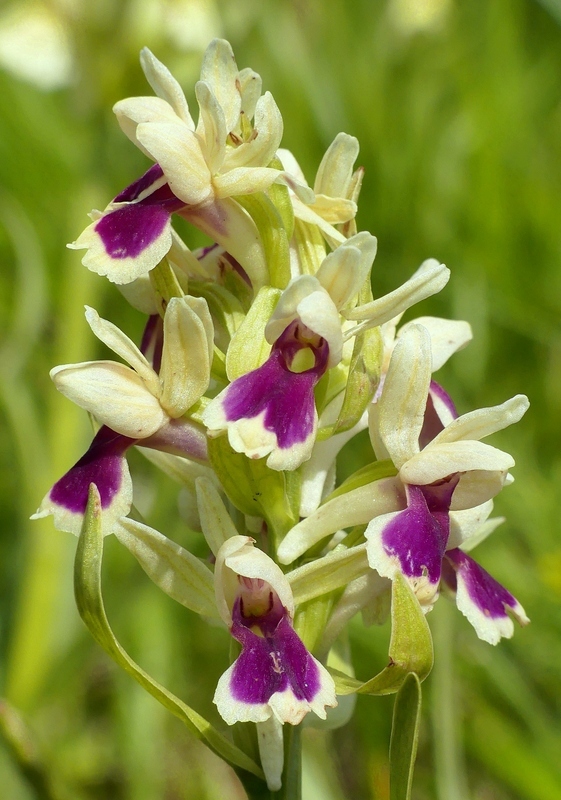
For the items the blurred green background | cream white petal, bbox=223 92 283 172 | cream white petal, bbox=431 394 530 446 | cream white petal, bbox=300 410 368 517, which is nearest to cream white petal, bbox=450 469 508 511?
cream white petal, bbox=431 394 530 446

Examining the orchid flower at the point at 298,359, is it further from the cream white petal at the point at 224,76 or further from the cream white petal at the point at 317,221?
the cream white petal at the point at 224,76

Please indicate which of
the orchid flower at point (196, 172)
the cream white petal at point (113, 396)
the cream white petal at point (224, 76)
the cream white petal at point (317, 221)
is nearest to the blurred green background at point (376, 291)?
the cream white petal at point (113, 396)

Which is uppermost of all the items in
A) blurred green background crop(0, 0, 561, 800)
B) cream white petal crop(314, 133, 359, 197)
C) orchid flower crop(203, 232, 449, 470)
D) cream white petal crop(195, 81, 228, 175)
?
cream white petal crop(195, 81, 228, 175)

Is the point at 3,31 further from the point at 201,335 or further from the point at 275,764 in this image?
the point at 275,764

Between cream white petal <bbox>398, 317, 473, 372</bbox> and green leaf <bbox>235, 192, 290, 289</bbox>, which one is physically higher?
green leaf <bbox>235, 192, 290, 289</bbox>

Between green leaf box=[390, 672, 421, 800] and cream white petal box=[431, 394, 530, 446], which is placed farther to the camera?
cream white petal box=[431, 394, 530, 446]

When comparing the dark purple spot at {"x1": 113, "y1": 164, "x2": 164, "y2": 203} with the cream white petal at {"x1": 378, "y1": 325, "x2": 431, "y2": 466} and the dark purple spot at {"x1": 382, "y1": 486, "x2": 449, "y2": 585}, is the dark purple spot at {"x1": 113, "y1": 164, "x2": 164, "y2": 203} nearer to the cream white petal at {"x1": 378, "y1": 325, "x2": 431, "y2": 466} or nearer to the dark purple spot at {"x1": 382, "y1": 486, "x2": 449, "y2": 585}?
the cream white petal at {"x1": 378, "y1": 325, "x2": 431, "y2": 466}

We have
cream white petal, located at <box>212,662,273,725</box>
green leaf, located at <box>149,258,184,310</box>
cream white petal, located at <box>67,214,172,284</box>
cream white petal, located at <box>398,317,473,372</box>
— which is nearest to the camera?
cream white petal, located at <box>212,662,273,725</box>

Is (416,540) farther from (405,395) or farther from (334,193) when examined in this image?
(334,193)
